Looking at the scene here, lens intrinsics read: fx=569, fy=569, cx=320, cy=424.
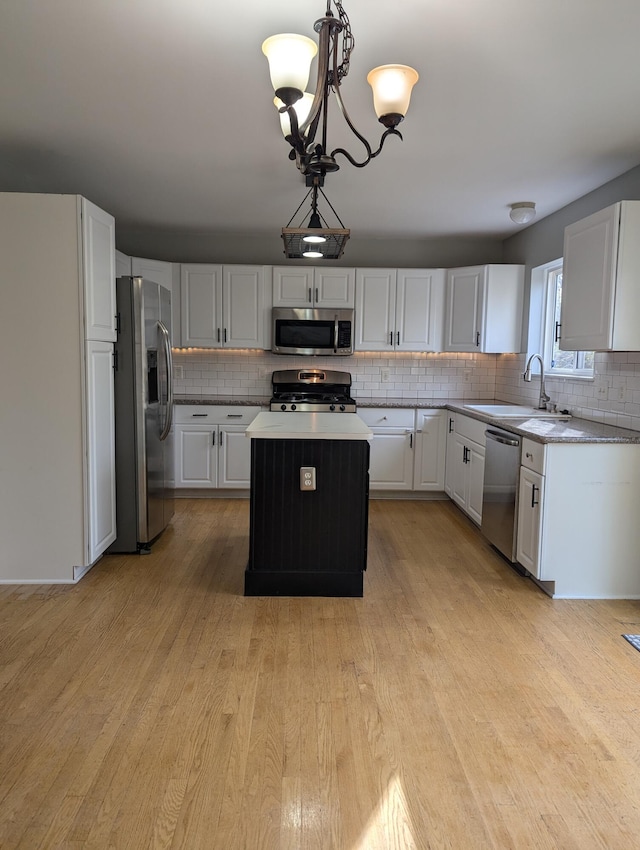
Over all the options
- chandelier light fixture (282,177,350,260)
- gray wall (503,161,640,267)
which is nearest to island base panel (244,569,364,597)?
chandelier light fixture (282,177,350,260)

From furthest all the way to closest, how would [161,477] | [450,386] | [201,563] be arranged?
[450,386] < [161,477] < [201,563]

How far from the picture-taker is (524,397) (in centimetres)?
504

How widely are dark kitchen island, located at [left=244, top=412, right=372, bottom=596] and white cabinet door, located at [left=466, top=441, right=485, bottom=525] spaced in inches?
53.8

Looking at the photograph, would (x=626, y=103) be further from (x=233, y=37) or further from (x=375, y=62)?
(x=233, y=37)

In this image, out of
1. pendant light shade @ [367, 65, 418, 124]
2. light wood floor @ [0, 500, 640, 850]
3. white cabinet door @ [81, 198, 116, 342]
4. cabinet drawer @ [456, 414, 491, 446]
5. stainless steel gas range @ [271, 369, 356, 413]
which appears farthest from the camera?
stainless steel gas range @ [271, 369, 356, 413]

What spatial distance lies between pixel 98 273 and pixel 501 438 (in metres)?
2.64

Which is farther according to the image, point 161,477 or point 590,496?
point 161,477

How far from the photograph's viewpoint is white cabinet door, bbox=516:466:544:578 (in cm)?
315

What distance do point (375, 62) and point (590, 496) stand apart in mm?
2376

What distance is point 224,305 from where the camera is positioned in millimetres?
5297

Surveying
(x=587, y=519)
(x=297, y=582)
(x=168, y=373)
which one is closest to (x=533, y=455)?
→ (x=587, y=519)

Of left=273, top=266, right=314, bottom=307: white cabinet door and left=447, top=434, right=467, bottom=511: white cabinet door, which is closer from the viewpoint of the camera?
left=447, top=434, right=467, bottom=511: white cabinet door

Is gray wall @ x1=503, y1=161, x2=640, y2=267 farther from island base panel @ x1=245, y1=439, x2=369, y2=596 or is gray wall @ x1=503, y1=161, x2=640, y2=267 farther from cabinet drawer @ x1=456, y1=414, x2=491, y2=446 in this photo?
island base panel @ x1=245, y1=439, x2=369, y2=596

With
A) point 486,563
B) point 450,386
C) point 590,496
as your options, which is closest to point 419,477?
point 450,386
